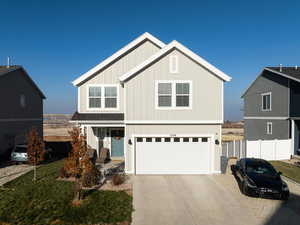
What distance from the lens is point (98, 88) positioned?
15133 mm

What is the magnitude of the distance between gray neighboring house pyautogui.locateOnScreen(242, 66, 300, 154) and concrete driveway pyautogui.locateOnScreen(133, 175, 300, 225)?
9374mm

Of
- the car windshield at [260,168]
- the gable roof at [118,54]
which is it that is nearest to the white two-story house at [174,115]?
the car windshield at [260,168]

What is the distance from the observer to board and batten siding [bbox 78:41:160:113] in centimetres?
1509

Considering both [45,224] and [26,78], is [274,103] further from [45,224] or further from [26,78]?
[26,78]

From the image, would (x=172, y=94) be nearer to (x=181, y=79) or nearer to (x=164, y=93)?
(x=164, y=93)

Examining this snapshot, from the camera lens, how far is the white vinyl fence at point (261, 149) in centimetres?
1622

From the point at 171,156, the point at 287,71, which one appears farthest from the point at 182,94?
the point at 287,71

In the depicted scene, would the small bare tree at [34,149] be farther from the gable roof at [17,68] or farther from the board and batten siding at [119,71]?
the gable roof at [17,68]

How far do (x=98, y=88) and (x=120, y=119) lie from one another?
326cm

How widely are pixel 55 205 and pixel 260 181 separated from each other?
892cm

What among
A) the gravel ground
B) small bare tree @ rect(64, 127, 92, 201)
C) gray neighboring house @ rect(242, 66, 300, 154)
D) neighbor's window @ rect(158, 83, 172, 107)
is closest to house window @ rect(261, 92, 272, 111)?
gray neighboring house @ rect(242, 66, 300, 154)

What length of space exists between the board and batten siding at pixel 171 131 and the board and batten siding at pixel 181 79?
20.2 inches

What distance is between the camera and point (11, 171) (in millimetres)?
12758

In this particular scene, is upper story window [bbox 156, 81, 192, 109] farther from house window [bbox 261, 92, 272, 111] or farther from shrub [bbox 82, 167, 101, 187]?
house window [bbox 261, 92, 272, 111]
